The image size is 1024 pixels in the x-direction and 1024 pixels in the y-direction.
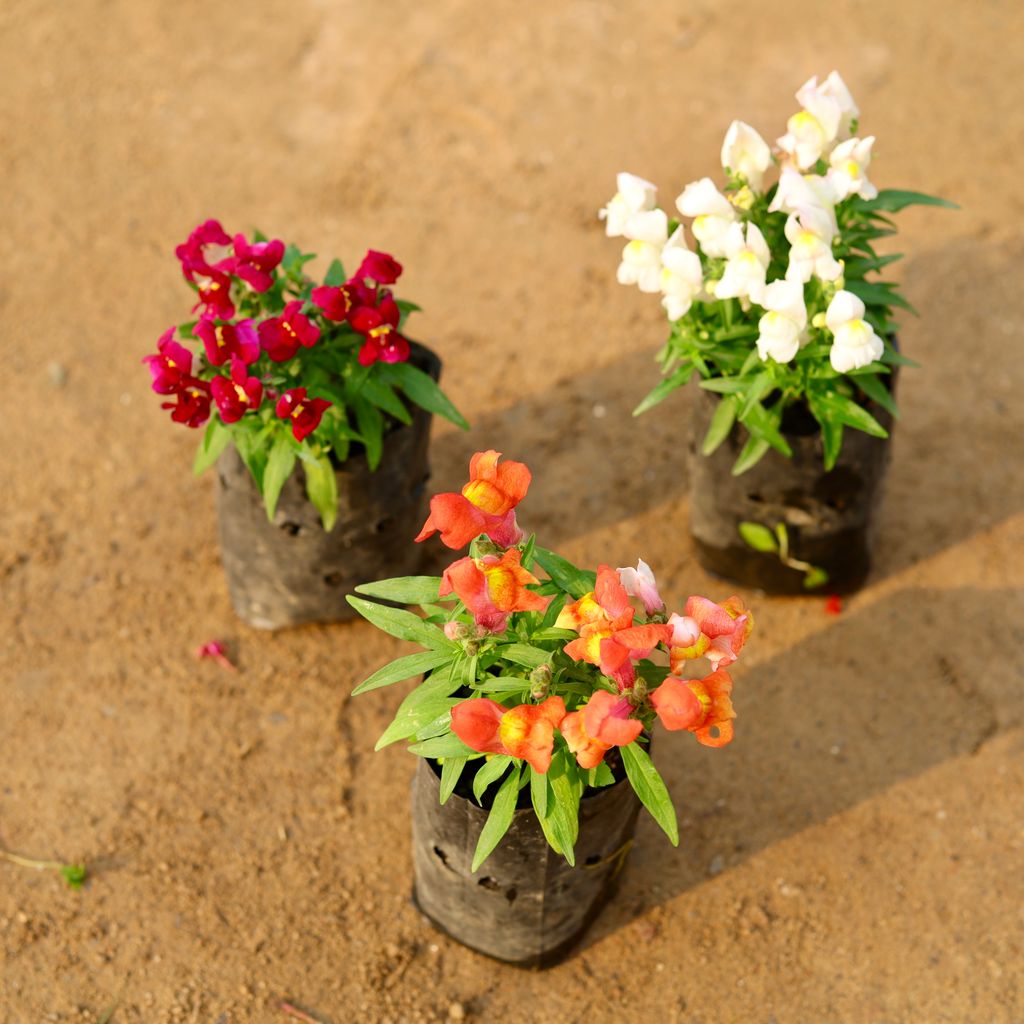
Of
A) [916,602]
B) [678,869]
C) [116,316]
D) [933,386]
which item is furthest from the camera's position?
[116,316]

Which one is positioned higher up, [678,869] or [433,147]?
[433,147]

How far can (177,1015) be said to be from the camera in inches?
175

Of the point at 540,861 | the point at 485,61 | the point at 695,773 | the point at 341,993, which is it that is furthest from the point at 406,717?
the point at 485,61

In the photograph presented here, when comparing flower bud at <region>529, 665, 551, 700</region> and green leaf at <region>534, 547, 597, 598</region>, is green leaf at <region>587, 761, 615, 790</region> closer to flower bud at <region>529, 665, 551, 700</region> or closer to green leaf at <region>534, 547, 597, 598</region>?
flower bud at <region>529, 665, 551, 700</region>

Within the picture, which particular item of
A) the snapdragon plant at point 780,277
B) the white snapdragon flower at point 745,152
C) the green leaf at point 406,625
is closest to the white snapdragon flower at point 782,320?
the snapdragon plant at point 780,277

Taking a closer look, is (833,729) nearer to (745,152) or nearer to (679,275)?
(679,275)

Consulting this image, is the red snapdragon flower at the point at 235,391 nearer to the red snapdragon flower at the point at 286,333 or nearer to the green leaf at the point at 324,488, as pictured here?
the red snapdragon flower at the point at 286,333

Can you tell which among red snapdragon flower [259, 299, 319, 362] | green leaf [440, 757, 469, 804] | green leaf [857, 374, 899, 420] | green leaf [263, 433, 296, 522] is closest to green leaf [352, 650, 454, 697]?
green leaf [440, 757, 469, 804]

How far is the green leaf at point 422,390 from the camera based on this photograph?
15.4 ft

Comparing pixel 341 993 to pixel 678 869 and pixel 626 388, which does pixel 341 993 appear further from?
pixel 626 388

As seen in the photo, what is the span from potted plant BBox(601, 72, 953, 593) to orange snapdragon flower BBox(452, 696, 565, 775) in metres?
1.56

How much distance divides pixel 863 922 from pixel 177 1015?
90.1 inches

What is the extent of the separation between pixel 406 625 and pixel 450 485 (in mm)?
2261

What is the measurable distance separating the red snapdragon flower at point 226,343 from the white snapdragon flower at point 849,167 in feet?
6.24
